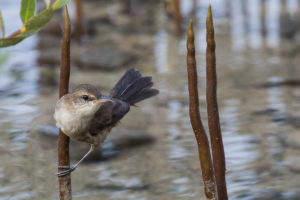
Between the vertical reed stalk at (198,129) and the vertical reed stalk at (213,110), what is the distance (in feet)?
0.17

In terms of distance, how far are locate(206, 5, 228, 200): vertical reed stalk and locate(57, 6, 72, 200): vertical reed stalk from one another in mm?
612

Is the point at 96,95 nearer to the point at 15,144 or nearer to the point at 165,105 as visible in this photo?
the point at 15,144

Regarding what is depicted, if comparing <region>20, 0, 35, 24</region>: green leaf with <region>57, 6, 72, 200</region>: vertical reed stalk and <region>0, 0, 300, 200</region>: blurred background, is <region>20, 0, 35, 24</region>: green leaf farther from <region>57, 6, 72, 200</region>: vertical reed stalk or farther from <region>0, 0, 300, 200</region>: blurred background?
<region>57, 6, 72, 200</region>: vertical reed stalk

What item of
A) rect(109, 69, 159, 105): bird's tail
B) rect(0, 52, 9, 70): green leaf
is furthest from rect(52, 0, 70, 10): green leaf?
rect(109, 69, 159, 105): bird's tail

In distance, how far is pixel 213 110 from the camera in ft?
8.00

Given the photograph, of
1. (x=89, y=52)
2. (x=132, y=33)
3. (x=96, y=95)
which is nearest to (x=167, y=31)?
(x=132, y=33)

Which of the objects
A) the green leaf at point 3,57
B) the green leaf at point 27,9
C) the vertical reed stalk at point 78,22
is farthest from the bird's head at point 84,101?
the vertical reed stalk at point 78,22

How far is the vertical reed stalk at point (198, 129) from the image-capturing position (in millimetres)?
2326

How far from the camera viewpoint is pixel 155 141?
183 inches

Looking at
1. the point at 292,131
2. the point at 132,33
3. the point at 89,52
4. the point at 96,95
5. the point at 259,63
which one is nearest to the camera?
the point at 96,95

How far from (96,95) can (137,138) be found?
1.84m

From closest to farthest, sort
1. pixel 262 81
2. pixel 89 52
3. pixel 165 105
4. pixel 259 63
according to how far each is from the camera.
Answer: pixel 165 105
pixel 262 81
pixel 259 63
pixel 89 52

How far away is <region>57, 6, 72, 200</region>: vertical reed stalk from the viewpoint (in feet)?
8.04

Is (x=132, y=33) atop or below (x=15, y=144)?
atop
